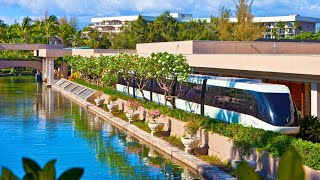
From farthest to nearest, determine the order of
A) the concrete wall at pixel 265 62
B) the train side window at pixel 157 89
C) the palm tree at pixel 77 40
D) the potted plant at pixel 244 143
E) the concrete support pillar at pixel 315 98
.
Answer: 1. the palm tree at pixel 77 40
2. the train side window at pixel 157 89
3. the concrete support pillar at pixel 315 98
4. the concrete wall at pixel 265 62
5. the potted plant at pixel 244 143

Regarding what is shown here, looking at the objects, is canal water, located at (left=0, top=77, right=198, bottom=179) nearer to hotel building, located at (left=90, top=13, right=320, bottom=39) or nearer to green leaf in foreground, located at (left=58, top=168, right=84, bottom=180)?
green leaf in foreground, located at (left=58, top=168, right=84, bottom=180)

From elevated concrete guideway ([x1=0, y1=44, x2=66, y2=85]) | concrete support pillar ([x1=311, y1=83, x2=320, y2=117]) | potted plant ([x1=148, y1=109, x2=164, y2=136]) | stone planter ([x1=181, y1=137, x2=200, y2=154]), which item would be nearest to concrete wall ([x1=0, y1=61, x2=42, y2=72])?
elevated concrete guideway ([x1=0, y1=44, x2=66, y2=85])

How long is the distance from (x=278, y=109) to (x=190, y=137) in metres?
3.43

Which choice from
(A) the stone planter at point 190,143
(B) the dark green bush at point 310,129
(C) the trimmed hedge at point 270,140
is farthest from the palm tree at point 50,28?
(B) the dark green bush at point 310,129

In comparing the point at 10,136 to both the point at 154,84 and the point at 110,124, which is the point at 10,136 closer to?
the point at 110,124

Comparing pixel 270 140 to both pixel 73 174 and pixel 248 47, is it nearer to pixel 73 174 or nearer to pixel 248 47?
pixel 73 174

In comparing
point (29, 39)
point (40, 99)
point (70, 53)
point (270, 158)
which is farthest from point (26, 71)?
point (270, 158)

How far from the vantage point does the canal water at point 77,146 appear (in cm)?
2052

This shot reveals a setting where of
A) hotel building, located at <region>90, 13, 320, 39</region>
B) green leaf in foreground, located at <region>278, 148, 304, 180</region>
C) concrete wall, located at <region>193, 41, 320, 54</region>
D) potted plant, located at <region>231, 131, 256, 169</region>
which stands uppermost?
hotel building, located at <region>90, 13, 320, 39</region>

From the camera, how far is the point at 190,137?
22.6m

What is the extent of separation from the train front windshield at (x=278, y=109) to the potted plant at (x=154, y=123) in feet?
19.1

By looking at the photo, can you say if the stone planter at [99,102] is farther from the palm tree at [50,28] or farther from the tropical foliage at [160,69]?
the palm tree at [50,28]

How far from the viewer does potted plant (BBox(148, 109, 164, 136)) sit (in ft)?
89.5

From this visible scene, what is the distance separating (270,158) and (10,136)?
54.0 feet
